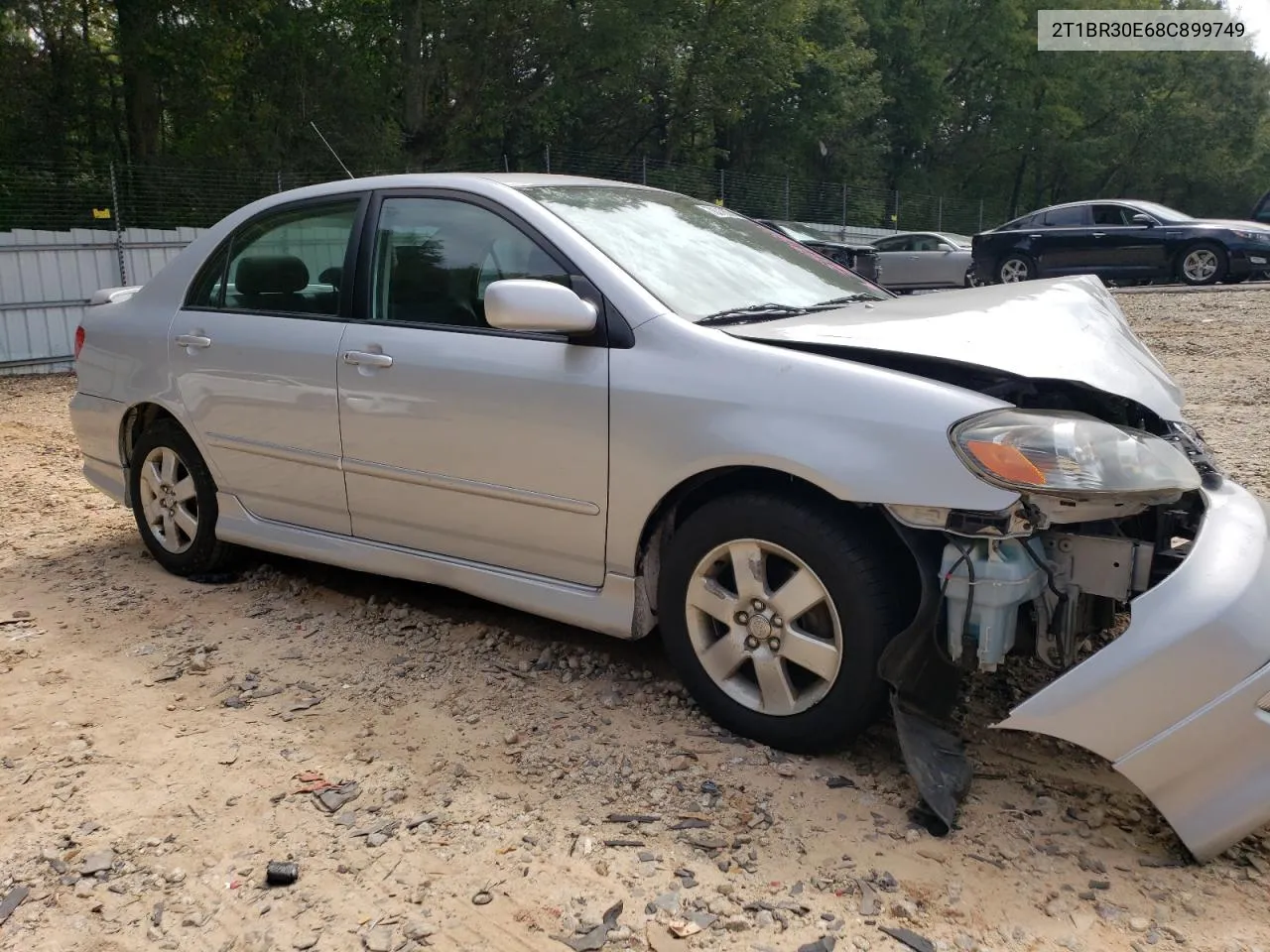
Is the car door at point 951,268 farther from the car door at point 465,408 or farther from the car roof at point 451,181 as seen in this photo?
the car door at point 465,408

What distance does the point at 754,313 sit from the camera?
3.37 m

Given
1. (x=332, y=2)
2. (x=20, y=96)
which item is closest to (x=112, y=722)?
(x=20, y=96)

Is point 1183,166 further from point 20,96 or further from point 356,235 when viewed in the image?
point 356,235

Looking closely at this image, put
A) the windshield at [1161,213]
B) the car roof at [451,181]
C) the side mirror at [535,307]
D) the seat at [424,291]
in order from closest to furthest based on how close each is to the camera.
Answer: the side mirror at [535,307]
the seat at [424,291]
the car roof at [451,181]
the windshield at [1161,213]

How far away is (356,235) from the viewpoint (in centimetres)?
394

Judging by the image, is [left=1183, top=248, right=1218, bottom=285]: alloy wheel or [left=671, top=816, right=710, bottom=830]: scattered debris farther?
[left=1183, top=248, right=1218, bottom=285]: alloy wheel

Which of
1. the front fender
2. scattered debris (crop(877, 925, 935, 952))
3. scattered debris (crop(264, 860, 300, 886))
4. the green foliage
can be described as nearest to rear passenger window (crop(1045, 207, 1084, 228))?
the green foliage

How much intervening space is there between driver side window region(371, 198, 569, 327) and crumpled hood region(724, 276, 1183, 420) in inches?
32.9

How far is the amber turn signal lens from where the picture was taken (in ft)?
8.27

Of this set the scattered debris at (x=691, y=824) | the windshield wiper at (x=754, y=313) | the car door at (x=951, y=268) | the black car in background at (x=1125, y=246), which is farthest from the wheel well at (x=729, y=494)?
the car door at (x=951, y=268)

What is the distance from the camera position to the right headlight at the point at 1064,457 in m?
2.51

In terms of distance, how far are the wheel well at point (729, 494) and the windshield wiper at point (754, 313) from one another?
0.51 meters

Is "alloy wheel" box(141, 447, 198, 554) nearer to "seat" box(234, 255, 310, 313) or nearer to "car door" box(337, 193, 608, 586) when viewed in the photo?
"seat" box(234, 255, 310, 313)

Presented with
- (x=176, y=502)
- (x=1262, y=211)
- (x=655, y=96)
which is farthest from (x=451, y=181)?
(x=655, y=96)
